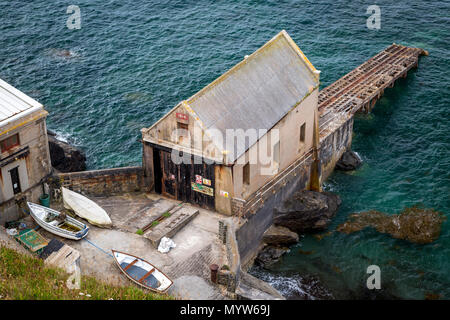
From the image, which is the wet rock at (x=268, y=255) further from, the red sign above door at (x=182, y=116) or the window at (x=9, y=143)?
the window at (x=9, y=143)

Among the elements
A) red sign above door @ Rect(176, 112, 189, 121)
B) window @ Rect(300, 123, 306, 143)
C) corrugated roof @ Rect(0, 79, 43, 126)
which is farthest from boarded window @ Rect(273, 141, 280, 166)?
corrugated roof @ Rect(0, 79, 43, 126)

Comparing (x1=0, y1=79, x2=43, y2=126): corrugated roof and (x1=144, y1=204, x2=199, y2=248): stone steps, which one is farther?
(x1=144, y1=204, x2=199, y2=248): stone steps

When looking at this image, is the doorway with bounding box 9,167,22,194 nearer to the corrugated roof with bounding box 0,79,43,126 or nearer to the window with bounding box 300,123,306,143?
the corrugated roof with bounding box 0,79,43,126

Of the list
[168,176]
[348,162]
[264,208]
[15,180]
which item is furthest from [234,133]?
[348,162]

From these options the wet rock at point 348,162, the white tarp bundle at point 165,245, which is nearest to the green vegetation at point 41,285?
the white tarp bundle at point 165,245

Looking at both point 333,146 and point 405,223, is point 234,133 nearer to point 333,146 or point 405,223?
point 333,146

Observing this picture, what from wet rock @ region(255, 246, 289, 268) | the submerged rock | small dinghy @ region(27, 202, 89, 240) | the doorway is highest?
the doorway

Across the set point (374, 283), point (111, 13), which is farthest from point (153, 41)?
point (374, 283)
